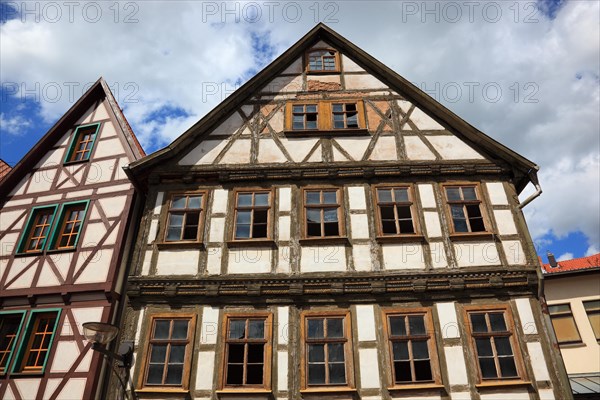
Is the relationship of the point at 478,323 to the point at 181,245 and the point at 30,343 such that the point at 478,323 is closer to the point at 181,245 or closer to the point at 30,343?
the point at 181,245

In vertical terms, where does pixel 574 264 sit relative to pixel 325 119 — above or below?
above

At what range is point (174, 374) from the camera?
8.36 m

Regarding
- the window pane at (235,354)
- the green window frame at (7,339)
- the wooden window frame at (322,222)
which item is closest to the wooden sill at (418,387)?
the window pane at (235,354)

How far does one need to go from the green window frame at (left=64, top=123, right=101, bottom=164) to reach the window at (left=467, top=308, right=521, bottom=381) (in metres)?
10.9

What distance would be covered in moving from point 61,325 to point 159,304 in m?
2.30

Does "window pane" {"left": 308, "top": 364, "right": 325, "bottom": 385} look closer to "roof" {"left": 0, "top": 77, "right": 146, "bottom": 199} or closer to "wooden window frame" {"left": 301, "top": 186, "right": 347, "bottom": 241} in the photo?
"wooden window frame" {"left": 301, "top": 186, "right": 347, "bottom": 241}

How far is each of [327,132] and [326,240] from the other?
10.4 ft

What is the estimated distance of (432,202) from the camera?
9992mm

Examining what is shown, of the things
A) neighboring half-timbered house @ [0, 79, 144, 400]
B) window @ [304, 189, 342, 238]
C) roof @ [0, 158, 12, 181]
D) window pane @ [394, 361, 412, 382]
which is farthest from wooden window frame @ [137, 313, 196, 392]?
roof @ [0, 158, 12, 181]

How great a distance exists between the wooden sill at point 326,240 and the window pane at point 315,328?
169 centimetres

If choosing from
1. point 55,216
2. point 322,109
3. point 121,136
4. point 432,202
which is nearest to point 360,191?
point 432,202

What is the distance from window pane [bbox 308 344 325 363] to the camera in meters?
8.39

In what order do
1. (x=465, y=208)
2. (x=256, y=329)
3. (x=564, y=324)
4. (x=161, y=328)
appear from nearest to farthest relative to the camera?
(x=256, y=329), (x=161, y=328), (x=465, y=208), (x=564, y=324)

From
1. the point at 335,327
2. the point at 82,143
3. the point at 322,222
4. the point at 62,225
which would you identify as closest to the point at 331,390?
the point at 335,327
